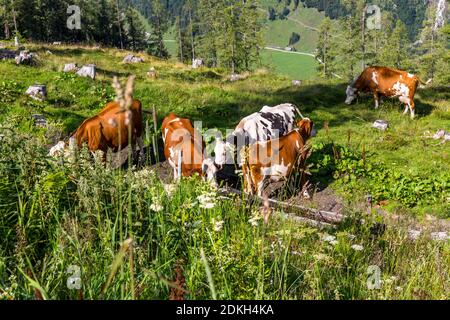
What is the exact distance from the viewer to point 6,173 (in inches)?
168

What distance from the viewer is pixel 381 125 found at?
680 inches

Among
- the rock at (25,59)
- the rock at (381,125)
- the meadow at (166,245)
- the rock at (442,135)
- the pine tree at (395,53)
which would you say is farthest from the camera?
the pine tree at (395,53)

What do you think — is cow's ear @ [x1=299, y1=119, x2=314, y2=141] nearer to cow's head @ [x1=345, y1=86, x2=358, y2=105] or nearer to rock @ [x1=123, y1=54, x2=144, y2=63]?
cow's head @ [x1=345, y1=86, x2=358, y2=105]

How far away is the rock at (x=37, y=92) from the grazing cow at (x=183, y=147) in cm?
717

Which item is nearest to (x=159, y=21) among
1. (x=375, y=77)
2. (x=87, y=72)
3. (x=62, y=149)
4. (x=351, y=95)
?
(x=87, y=72)

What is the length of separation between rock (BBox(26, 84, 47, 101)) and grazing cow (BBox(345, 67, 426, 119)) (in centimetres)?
1421

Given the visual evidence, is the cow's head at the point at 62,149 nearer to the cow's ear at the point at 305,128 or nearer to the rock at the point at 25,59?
the cow's ear at the point at 305,128

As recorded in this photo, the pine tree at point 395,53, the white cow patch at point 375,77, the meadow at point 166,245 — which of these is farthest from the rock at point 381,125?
the pine tree at point 395,53

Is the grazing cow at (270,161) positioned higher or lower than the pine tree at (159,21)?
lower

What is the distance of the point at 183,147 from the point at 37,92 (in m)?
8.99

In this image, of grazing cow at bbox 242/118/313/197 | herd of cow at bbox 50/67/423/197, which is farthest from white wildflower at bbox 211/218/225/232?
grazing cow at bbox 242/118/313/197

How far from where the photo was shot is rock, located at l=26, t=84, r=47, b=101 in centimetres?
1655

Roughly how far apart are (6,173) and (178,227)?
1.90 meters

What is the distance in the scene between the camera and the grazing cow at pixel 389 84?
1928 centimetres
